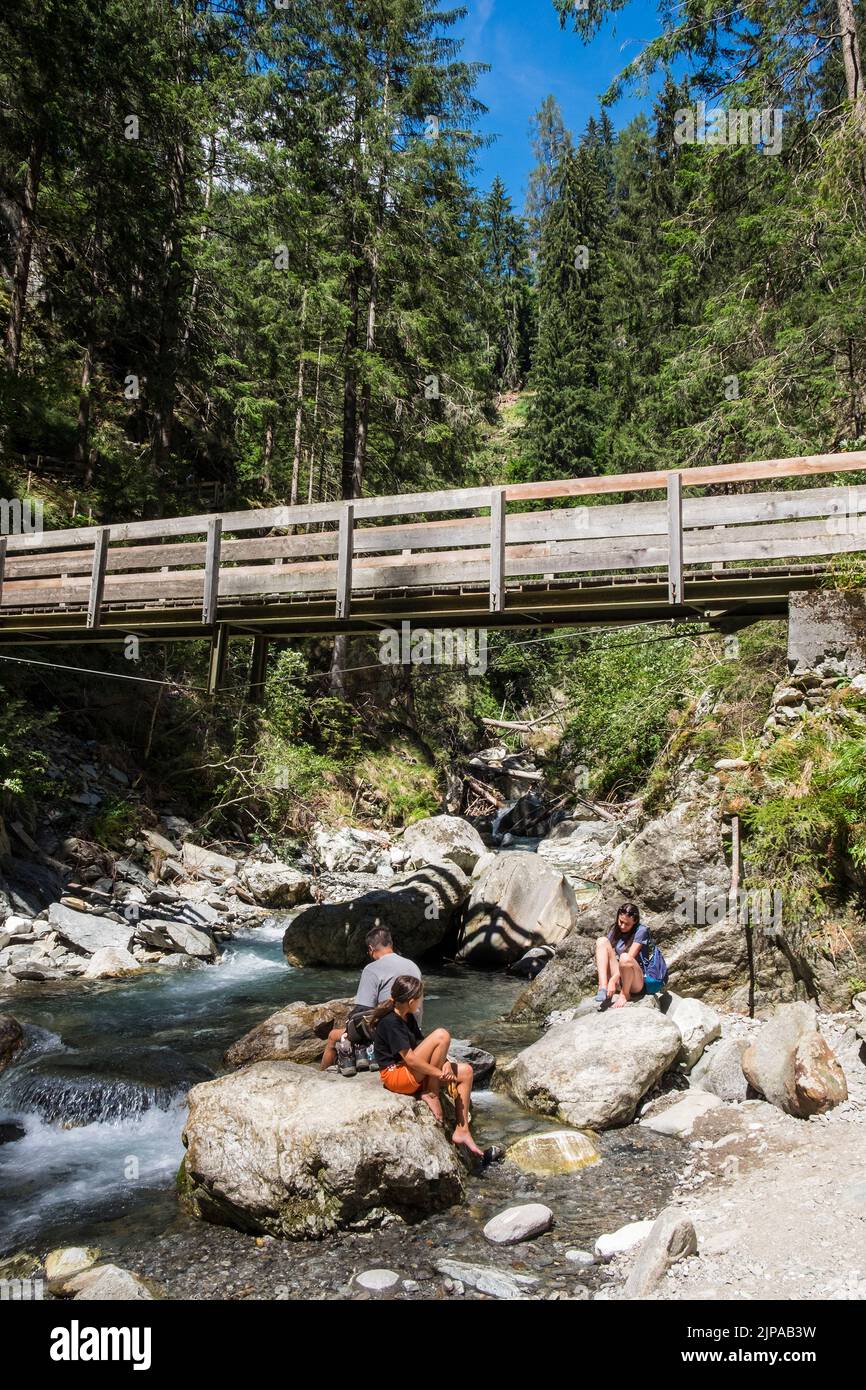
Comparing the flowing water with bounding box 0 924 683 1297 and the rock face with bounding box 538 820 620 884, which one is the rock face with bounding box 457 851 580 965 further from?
the rock face with bounding box 538 820 620 884

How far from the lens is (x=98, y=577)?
458 inches

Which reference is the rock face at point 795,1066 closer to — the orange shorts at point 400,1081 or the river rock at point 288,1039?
the orange shorts at point 400,1081

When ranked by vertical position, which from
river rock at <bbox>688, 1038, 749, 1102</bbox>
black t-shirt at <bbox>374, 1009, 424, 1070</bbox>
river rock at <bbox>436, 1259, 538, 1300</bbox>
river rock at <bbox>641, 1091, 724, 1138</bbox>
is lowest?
river rock at <bbox>436, 1259, 538, 1300</bbox>

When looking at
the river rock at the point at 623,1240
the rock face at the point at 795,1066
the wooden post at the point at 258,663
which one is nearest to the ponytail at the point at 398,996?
the river rock at the point at 623,1240

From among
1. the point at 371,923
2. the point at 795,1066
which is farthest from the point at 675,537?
the point at 371,923

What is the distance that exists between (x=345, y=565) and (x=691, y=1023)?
599cm

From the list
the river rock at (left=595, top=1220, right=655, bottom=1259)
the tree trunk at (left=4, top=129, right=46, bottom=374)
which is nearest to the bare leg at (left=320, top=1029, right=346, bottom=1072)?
the river rock at (left=595, top=1220, right=655, bottom=1259)

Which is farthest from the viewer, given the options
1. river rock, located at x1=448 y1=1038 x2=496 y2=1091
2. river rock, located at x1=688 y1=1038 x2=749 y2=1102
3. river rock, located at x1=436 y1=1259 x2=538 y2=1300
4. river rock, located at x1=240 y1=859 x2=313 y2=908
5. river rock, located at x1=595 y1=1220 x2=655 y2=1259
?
river rock, located at x1=240 y1=859 x2=313 y2=908

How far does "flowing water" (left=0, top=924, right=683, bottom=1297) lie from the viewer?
573 cm

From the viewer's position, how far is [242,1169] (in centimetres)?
579

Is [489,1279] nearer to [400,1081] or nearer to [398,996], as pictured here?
[400,1081]

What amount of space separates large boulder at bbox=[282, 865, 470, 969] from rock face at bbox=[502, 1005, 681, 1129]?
513cm
